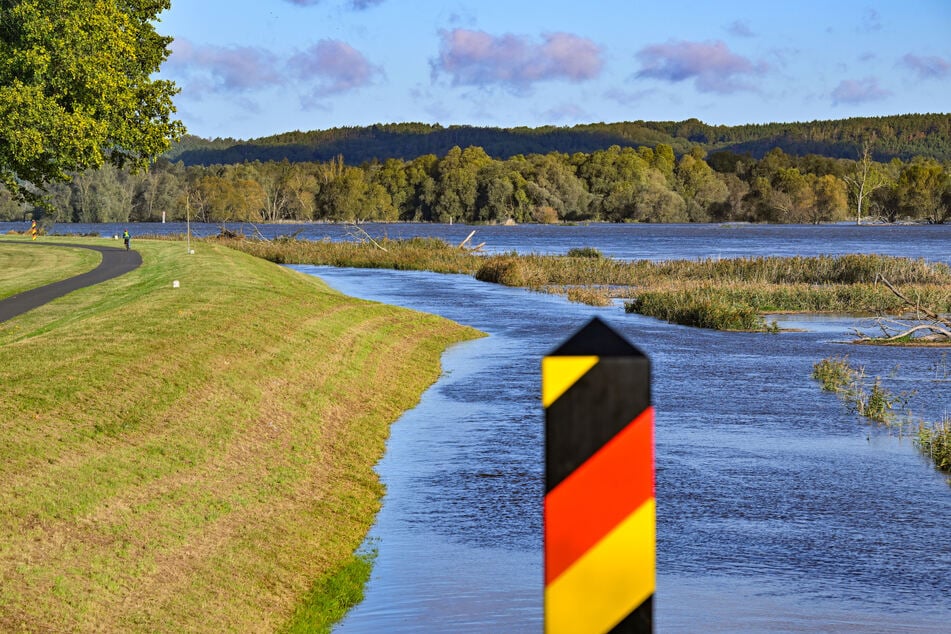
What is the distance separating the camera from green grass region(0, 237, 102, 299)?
38.0 metres

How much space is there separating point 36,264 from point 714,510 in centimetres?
3795

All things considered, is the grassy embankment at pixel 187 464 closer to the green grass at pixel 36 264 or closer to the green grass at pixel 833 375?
the green grass at pixel 833 375

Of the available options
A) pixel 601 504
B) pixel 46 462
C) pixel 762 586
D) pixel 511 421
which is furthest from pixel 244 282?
pixel 601 504

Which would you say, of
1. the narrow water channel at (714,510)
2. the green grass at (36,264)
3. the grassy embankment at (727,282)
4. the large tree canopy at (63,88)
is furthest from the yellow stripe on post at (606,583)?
the grassy embankment at (727,282)

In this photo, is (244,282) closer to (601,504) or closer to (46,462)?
(46,462)

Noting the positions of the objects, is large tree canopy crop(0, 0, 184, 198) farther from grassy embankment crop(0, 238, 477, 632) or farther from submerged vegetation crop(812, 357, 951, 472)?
submerged vegetation crop(812, 357, 951, 472)

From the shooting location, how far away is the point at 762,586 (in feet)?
42.7

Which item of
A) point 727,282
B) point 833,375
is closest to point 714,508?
point 833,375

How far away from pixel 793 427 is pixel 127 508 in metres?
14.0

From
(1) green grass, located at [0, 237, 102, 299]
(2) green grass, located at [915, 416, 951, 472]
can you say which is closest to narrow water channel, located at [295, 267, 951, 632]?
(2) green grass, located at [915, 416, 951, 472]

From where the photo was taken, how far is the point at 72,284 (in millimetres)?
37062

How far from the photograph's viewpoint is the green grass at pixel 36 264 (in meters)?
38.0

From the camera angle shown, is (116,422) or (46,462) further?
(116,422)

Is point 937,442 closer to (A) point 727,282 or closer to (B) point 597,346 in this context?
(B) point 597,346
